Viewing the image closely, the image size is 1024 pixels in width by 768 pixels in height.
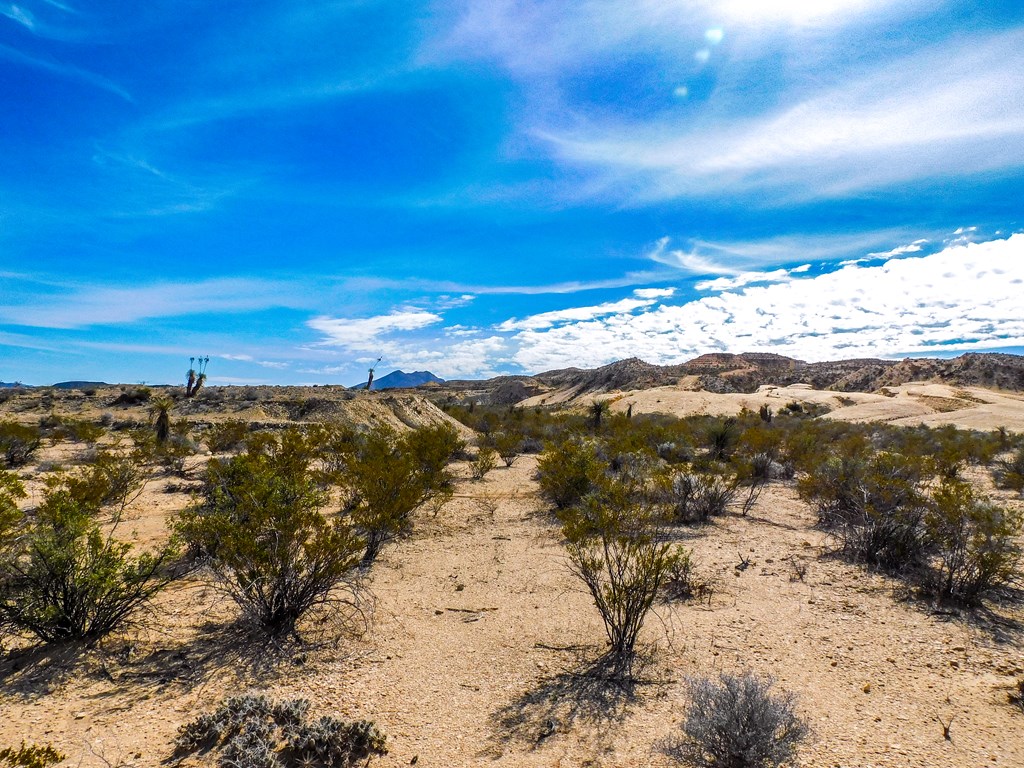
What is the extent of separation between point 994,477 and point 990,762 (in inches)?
699

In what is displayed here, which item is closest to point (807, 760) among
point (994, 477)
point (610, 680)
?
point (610, 680)

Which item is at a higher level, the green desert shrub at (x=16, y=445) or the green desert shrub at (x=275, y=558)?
the green desert shrub at (x=16, y=445)

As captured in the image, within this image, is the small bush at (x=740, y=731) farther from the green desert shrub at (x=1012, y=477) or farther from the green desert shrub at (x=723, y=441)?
the green desert shrub at (x=723, y=441)

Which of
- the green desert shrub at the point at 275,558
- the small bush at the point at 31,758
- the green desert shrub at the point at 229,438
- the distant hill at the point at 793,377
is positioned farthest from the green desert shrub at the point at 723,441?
the distant hill at the point at 793,377

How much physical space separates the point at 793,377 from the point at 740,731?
90.9m

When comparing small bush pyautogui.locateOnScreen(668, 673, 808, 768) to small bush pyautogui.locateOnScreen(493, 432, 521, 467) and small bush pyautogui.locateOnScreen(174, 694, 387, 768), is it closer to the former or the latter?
small bush pyautogui.locateOnScreen(174, 694, 387, 768)

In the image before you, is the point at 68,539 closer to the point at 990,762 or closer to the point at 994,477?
the point at 990,762

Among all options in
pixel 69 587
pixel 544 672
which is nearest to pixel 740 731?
pixel 544 672

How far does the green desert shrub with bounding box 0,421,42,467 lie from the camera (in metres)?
16.5

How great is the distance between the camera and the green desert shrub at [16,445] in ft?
54.0

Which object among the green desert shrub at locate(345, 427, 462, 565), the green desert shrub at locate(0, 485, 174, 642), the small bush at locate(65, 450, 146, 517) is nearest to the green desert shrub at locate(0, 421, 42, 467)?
the small bush at locate(65, 450, 146, 517)

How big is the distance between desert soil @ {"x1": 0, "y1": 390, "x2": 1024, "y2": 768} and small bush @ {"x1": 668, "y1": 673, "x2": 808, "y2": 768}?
193mm

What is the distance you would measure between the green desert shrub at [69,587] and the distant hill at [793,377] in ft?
207

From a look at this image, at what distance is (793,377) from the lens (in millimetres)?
82000
